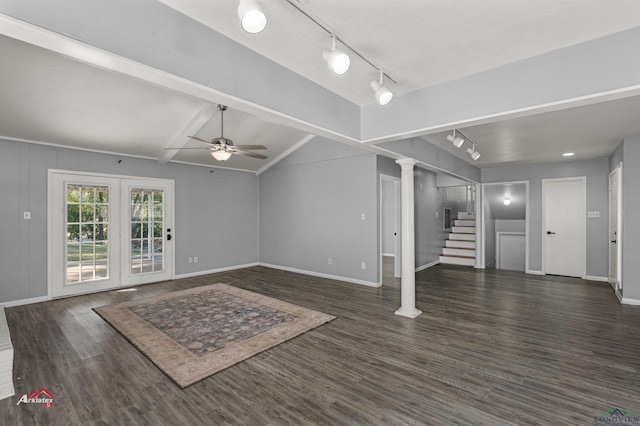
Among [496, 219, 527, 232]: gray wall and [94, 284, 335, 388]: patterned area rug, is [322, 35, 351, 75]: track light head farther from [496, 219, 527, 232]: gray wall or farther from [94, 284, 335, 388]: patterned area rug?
[496, 219, 527, 232]: gray wall

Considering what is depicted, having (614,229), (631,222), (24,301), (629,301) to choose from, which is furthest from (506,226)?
(24,301)

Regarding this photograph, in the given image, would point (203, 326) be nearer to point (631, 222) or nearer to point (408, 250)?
point (408, 250)

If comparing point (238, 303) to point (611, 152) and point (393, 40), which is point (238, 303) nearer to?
point (393, 40)

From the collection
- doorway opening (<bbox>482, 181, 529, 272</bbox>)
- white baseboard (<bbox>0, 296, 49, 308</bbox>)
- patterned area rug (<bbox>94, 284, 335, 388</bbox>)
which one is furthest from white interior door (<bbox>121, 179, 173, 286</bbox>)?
doorway opening (<bbox>482, 181, 529, 272</bbox>)

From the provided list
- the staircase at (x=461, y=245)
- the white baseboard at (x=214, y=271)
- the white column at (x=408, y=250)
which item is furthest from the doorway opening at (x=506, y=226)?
the white baseboard at (x=214, y=271)

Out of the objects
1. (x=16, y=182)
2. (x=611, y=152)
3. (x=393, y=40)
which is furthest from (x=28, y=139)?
(x=611, y=152)

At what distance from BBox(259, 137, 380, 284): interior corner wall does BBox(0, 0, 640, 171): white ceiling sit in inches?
45.9

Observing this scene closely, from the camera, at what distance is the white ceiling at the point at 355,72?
5.93 ft

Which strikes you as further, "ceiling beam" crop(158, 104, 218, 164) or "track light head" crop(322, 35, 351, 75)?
"ceiling beam" crop(158, 104, 218, 164)

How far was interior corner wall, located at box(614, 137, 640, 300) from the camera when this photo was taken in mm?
4500

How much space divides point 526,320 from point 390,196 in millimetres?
6395

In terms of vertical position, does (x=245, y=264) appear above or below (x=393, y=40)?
below

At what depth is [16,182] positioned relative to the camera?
4602mm

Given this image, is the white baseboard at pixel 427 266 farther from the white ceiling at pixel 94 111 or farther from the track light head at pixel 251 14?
the track light head at pixel 251 14
